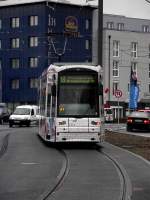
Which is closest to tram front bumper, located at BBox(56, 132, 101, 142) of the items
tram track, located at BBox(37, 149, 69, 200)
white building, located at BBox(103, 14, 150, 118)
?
tram track, located at BBox(37, 149, 69, 200)

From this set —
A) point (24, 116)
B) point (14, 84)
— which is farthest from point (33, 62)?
point (24, 116)

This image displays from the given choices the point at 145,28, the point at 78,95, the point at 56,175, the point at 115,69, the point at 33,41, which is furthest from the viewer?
the point at 145,28

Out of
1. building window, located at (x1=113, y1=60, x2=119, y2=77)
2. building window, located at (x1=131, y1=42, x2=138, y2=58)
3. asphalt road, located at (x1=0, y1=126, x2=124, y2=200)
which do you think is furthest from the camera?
building window, located at (x1=131, y1=42, x2=138, y2=58)

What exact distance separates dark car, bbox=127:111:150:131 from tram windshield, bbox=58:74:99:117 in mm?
21880

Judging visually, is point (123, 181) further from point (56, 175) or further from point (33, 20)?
point (33, 20)

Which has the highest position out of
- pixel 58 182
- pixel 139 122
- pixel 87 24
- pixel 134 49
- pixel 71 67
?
pixel 87 24

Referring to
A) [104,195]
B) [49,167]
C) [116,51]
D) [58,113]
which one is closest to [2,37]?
[116,51]

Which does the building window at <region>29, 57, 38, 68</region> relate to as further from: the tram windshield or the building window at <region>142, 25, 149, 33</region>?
the tram windshield

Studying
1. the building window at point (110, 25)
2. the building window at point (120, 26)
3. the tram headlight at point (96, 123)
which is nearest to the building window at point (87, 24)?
the building window at point (110, 25)

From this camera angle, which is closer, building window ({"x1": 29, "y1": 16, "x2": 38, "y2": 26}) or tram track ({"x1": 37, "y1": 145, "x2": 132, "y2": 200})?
tram track ({"x1": 37, "y1": 145, "x2": 132, "y2": 200})

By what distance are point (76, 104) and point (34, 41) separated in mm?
69820

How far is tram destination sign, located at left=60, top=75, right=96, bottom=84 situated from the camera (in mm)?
25156

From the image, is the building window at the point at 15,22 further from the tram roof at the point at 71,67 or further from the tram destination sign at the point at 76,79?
the tram destination sign at the point at 76,79

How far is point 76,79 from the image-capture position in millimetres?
25266
